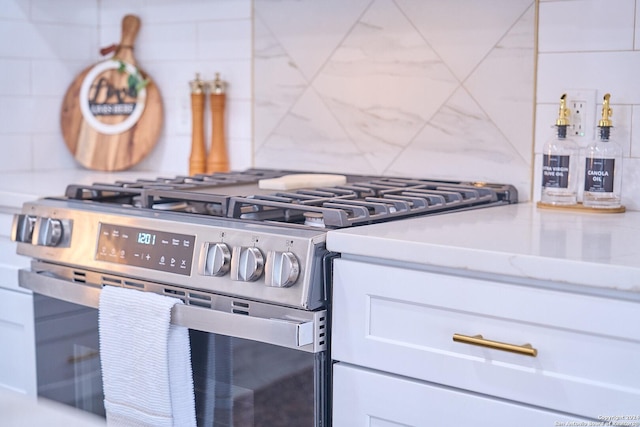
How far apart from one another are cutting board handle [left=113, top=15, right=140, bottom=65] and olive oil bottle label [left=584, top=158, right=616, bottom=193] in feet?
4.89

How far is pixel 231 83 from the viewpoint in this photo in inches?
96.5

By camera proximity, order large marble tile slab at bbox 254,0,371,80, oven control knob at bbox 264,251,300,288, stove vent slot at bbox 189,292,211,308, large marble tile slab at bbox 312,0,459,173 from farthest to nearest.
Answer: large marble tile slab at bbox 254,0,371,80 < large marble tile slab at bbox 312,0,459,173 < stove vent slot at bbox 189,292,211,308 < oven control knob at bbox 264,251,300,288

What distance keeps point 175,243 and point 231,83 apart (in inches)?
38.6

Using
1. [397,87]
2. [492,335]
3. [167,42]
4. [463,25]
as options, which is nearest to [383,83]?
[397,87]

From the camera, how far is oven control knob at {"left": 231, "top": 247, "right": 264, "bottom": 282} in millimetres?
1417

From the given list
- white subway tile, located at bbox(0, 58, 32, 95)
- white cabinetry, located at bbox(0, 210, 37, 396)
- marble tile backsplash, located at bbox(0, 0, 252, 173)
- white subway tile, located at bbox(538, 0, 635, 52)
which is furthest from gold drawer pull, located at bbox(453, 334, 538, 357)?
white subway tile, located at bbox(0, 58, 32, 95)

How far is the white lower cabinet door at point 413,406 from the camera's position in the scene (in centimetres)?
124

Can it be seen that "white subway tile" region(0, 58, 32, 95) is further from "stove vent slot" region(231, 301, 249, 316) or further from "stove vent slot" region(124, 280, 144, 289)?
"stove vent slot" region(231, 301, 249, 316)

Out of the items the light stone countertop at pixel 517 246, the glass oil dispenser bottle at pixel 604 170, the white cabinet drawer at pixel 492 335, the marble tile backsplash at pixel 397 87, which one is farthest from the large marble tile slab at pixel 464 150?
the white cabinet drawer at pixel 492 335

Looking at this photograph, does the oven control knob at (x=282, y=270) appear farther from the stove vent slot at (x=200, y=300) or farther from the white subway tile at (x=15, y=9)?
the white subway tile at (x=15, y=9)

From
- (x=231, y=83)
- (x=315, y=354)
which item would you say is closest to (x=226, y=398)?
(x=315, y=354)

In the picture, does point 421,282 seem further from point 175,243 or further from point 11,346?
point 11,346

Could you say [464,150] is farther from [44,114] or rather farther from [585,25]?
[44,114]

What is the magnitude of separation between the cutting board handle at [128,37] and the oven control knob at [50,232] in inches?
38.2
